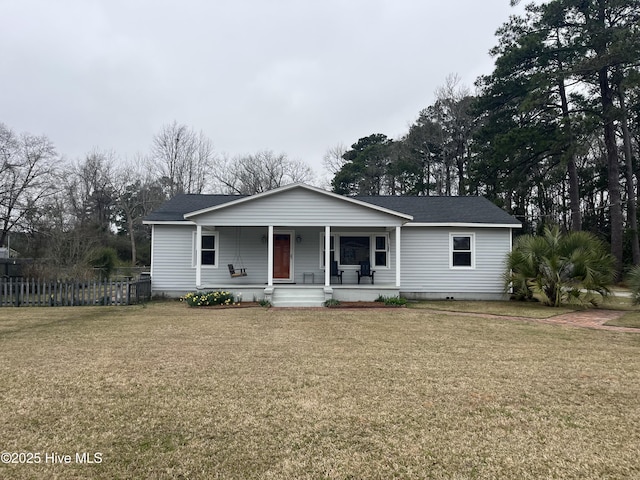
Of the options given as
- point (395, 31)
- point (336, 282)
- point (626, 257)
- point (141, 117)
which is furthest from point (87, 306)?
point (626, 257)

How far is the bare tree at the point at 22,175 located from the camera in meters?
23.8

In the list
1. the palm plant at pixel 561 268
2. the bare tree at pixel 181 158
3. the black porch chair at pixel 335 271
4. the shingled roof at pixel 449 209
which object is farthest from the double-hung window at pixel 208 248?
the bare tree at pixel 181 158

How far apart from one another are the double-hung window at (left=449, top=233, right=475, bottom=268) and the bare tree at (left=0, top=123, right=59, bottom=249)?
2442 centimetres

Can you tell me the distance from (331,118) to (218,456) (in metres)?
35.5

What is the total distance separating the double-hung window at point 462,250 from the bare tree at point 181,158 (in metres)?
27.9

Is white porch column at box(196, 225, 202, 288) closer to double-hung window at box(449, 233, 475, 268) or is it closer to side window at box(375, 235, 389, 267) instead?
side window at box(375, 235, 389, 267)

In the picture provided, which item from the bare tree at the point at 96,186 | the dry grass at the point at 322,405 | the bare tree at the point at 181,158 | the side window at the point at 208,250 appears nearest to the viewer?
the dry grass at the point at 322,405

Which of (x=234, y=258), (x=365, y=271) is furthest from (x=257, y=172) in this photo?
(x=365, y=271)

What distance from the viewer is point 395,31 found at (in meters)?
18.5

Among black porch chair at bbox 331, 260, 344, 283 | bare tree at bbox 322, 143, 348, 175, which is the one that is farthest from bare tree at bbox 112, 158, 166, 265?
black porch chair at bbox 331, 260, 344, 283

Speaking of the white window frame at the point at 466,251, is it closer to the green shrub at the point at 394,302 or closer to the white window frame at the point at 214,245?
the green shrub at the point at 394,302

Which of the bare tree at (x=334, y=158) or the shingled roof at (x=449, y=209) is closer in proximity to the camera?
the shingled roof at (x=449, y=209)

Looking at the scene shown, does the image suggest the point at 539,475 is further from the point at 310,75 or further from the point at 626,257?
the point at 626,257

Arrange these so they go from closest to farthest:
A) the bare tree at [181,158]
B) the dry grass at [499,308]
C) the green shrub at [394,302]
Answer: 1. the dry grass at [499,308]
2. the green shrub at [394,302]
3. the bare tree at [181,158]
